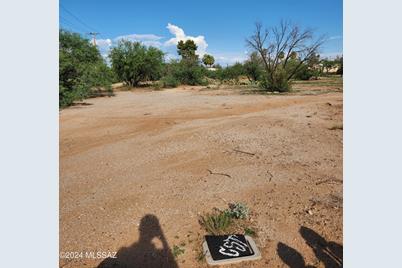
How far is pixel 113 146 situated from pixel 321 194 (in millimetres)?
4814

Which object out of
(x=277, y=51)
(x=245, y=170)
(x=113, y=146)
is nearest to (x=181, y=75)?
(x=277, y=51)

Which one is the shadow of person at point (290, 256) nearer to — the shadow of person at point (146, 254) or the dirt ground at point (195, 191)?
the dirt ground at point (195, 191)

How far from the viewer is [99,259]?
3135mm

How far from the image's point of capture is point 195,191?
439 centimetres

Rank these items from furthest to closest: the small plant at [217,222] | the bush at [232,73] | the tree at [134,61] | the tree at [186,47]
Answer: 1. the tree at [186,47]
2. the bush at [232,73]
3. the tree at [134,61]
4. the small plant at [217,222]

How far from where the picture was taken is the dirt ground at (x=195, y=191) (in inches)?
125

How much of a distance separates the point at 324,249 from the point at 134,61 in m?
31.7

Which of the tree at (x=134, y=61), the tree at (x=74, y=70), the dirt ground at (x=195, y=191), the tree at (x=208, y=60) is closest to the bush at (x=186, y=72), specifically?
the tree at (x=134, y=61)

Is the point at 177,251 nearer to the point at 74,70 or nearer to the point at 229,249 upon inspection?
the point at 229,249

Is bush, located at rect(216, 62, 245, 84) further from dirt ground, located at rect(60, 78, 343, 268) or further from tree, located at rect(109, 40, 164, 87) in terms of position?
dirt ground, located at rect(60, 78, 343, 268)

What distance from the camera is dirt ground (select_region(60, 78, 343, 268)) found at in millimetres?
3188

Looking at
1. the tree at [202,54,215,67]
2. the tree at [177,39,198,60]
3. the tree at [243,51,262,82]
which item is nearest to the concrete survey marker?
the tree at [243,51,262,82]

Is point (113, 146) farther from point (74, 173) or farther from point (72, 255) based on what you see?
point (72, 255)

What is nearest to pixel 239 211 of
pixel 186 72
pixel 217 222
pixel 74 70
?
pixel 217 222
